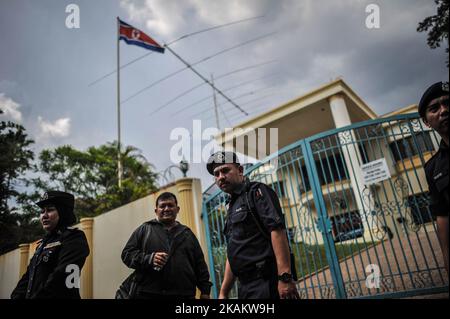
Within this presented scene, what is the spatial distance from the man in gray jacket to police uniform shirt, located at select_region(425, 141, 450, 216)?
1875mm

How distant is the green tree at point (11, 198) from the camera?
8.29m

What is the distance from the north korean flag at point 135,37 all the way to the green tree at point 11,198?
6.69 meters

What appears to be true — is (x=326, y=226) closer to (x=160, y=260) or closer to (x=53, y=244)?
(x=160, y=260)

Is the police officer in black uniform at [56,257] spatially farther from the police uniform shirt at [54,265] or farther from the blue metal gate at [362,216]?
the blue metal gate at [362,216]

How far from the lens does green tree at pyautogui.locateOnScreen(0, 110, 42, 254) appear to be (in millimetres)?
8289

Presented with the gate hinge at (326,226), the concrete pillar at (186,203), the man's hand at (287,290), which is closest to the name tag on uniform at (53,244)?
the man's hand at (287,290)

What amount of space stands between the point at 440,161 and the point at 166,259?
6.48ft

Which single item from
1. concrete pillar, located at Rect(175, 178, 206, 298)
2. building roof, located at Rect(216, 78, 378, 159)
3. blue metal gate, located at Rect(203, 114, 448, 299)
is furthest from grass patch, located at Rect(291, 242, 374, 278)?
building roof, located at Rect(216, 78, 378, 159)

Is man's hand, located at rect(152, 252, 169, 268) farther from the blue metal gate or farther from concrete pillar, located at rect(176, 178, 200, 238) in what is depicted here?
concrete pillar, located at rect(176, 178, 200, 238)

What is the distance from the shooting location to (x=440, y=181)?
4.89ft

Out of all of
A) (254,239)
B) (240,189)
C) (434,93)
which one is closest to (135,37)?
(240,189)

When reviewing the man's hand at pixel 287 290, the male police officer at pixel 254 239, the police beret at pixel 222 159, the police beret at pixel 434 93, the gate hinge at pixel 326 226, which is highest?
the police beret at pixel 222 159

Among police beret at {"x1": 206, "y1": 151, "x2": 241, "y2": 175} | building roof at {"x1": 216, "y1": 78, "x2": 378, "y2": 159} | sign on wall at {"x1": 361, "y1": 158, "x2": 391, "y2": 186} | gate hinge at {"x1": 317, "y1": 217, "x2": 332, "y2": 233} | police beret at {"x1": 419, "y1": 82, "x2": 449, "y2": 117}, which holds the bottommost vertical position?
gate hinge at {"x1": 317, "y1": 217, "x2": 332, "y2": 233}

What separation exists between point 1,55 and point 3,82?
462 mm
